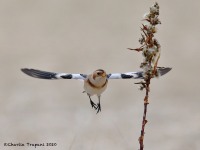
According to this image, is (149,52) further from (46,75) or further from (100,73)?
(46,75)

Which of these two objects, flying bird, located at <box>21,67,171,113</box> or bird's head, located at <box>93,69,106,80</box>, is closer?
bird's head, located at <box>93,69,106,80</box>

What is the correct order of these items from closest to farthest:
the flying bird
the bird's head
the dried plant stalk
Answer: the dried plant stalk → the bird's head → the flying bird

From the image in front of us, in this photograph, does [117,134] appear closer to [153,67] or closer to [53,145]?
[53,145]

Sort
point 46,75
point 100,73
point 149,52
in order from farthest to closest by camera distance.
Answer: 1. point 46,75
2. point 100,73
3. point 149,52

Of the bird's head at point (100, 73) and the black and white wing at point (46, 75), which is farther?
the black and white wing at point (46, 75)

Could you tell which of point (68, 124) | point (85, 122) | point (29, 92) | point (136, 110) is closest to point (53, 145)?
point (85, 122)

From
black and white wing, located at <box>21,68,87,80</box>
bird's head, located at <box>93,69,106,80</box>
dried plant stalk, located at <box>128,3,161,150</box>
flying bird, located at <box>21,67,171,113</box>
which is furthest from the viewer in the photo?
black and white wing, located at <box>21,68,87,80</box>

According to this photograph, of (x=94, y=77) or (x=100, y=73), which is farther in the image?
(x=94, y=77)

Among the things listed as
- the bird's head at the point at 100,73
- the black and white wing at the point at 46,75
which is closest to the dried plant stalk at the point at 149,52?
the bird's head at the point at 100,73

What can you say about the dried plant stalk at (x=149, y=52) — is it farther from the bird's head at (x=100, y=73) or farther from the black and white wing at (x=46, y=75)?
the black and white wing at (x=46, y=75)

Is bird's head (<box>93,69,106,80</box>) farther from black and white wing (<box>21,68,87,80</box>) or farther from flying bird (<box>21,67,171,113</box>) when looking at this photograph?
black and white wing (<box>21,68,87,80</box>)

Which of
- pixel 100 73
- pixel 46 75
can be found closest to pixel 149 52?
pixel 100 73

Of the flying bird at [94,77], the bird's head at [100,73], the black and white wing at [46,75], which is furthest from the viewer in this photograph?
the black and white wing at [46,75]

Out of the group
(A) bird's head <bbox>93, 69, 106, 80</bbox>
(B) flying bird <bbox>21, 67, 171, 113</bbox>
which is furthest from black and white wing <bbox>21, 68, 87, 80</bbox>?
(A) bird's head <bbox>93, 69, 106, 80</bbox>
